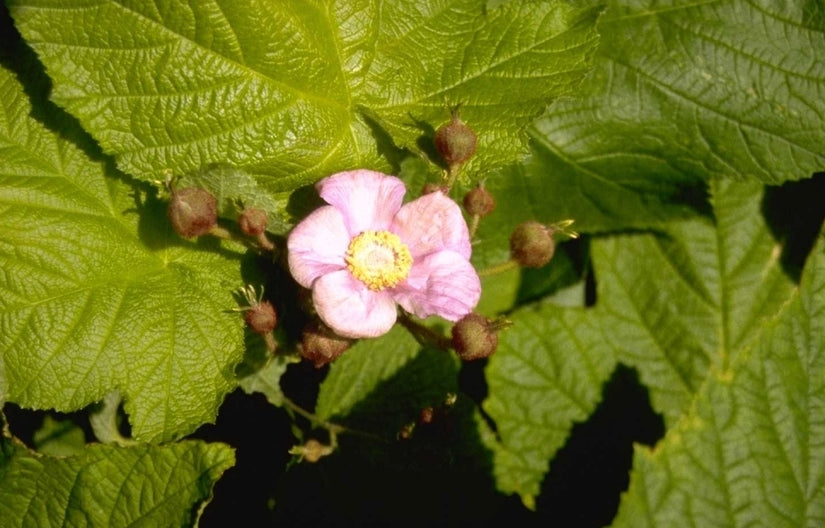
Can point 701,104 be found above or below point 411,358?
above

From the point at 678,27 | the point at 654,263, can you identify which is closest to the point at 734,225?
the point at 654,263

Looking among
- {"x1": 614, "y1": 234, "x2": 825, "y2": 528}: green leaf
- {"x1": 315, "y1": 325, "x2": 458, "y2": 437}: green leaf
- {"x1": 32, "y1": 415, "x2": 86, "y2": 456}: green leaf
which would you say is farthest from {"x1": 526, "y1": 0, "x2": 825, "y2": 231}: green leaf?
{"x1": 32, "y1": 415, "x2": 86, "y2": 456}: green leaf

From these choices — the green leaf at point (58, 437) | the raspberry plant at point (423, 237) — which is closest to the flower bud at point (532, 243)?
the raspberry plant at point (423, 237)

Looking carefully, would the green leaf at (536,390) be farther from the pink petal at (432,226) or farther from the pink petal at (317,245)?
the pink petal at (317,245)

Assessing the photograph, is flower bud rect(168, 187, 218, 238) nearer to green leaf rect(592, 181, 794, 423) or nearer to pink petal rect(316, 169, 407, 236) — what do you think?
pink petal rect(316, 169, 407, 236)

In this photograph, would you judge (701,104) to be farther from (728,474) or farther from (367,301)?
(367,301)

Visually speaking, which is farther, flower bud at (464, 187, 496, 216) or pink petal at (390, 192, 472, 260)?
flower bud at (464, 187, 496, 216)
